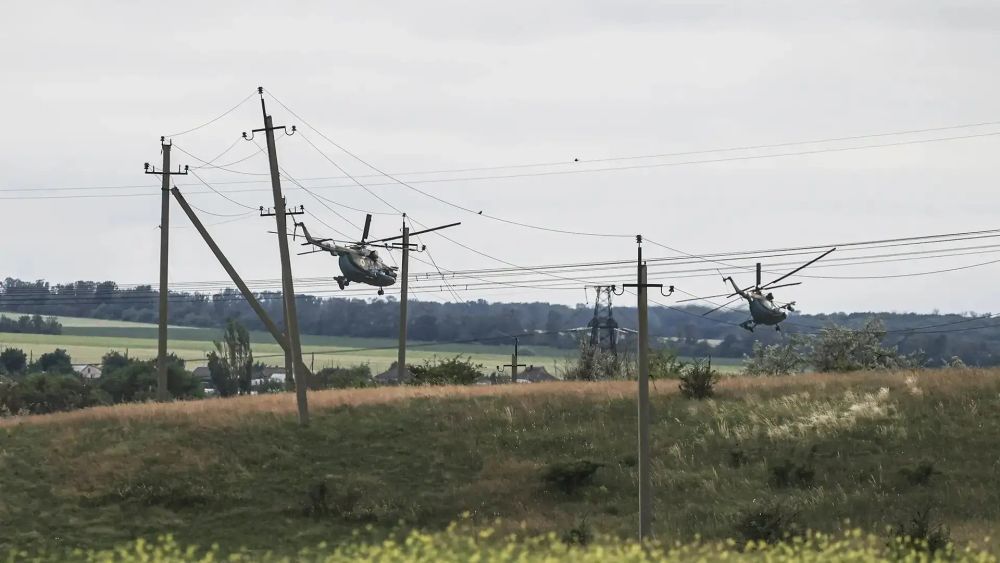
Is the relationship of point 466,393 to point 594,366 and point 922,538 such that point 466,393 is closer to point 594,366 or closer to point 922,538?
point 922,538

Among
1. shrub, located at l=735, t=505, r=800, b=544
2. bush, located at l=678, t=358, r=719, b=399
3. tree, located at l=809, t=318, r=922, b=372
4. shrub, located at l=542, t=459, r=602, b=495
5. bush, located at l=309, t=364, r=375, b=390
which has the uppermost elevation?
tree, located at l=809, t=318, r=922, b=372

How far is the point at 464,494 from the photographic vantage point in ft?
139

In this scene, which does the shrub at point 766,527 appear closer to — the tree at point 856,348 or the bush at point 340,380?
the bush at point 340,380

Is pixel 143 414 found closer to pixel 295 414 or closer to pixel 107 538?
pixel 295 414

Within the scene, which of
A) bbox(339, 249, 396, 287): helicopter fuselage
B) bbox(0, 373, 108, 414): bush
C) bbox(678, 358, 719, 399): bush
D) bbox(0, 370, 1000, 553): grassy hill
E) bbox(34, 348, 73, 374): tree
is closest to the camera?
bbox(0, 370, 1000, 553): grassy hill

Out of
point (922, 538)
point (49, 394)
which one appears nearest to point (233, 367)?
point (49, 394)

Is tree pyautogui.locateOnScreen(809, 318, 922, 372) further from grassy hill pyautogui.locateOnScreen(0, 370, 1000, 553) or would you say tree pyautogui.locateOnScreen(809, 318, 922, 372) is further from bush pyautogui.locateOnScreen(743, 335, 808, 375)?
grassy hill pyautogui.locateOnScreen(0, 370, 1000, 553)

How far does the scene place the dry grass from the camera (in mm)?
49000

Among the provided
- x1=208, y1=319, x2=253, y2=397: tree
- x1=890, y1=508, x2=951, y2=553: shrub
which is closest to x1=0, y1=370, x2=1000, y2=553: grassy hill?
x1=890, y1=508, x2=951, y2=553: shrub

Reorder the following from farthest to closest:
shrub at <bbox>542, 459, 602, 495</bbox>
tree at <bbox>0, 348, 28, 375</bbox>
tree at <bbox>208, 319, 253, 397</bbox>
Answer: tree at <bbox>0, 348, 28, 375</bbox>, tree at <bbox>208, 319, 253, 397</bbox>, shrub at <bbox>542, 459, 602, 495</bbox>

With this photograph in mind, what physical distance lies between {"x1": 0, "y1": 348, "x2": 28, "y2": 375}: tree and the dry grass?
422 ft

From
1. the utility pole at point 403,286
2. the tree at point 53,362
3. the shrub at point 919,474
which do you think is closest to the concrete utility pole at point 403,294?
the utility pole at point 403,286

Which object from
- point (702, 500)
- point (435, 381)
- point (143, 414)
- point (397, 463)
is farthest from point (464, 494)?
point (435, 381)

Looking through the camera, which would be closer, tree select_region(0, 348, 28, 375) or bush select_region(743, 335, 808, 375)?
bush select_region(743, 335, 808, 375)
